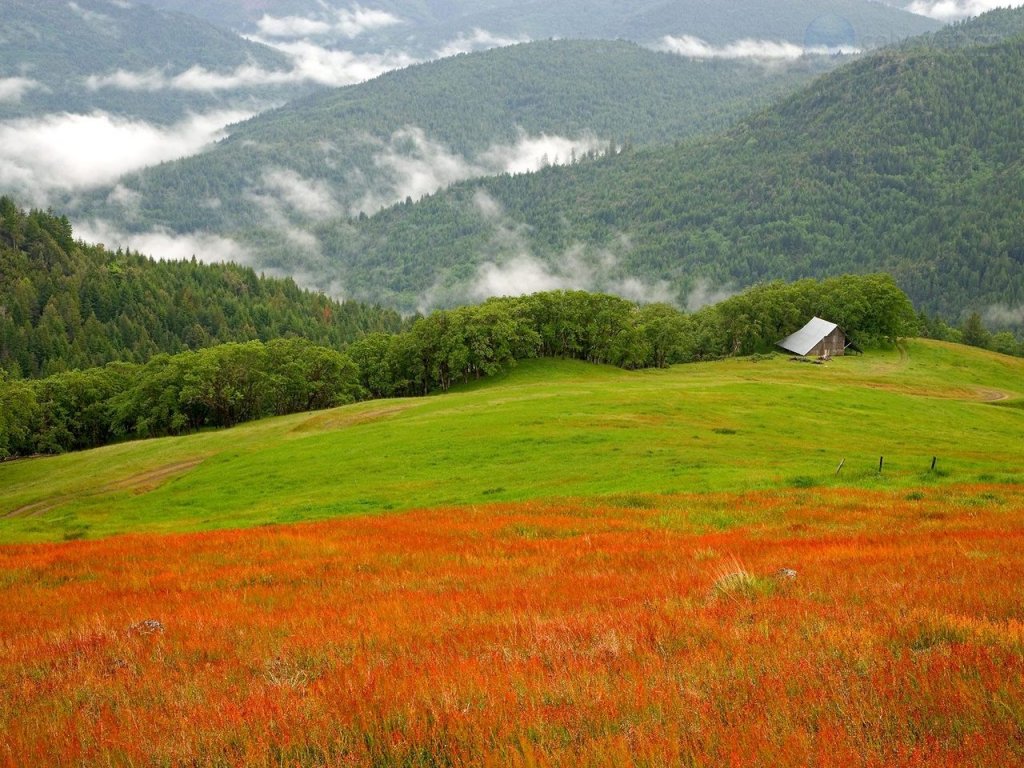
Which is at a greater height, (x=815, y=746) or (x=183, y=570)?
(x=815, y=746)

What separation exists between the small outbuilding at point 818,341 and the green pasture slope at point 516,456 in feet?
156

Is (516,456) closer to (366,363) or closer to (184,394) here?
(184,394)

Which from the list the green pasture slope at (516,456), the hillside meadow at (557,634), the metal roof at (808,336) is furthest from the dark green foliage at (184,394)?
the metal roof at (808,336)

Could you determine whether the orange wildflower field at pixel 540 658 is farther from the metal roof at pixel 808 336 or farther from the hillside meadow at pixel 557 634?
the metal roof at pixel 808 336

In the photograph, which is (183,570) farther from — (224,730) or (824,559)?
(824,559)

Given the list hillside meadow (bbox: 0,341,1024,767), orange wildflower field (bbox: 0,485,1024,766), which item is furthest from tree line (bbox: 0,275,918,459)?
orange wildflower field (bbox: 0,485,1024,766)

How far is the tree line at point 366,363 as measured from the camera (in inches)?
4486

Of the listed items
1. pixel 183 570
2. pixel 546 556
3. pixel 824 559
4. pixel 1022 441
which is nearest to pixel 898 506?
pixel 824 559

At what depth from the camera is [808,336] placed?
140 meters

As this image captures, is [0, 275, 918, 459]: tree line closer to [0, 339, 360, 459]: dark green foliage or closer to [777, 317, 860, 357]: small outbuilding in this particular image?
[0, 339, 360, 459]: dark green foliage

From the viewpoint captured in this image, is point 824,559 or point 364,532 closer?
point 824,559

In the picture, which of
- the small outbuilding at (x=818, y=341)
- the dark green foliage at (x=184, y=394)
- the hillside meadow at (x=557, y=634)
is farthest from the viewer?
the small outbuilding at (x=818, y=341)

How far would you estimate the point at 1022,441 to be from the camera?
59.4 m

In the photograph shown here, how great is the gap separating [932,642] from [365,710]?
6002 millimetres
